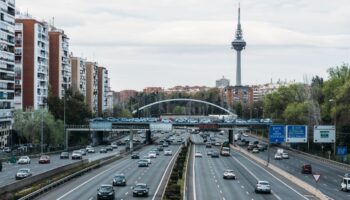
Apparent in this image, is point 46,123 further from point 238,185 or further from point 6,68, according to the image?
point 238,185

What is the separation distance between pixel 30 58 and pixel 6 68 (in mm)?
22086

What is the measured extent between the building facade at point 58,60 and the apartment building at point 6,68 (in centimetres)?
3886

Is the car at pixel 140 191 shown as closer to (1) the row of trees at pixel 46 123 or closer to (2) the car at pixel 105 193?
(2) the car at pixel 105 193

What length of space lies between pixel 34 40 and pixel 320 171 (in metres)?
83.4

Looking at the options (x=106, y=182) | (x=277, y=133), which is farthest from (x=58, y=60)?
(x=106, y=182)

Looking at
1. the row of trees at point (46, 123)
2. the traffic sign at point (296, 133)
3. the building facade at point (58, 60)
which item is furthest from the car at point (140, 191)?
the building facade at point (58, 60)

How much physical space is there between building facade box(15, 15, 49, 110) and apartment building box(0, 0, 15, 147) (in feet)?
43.1

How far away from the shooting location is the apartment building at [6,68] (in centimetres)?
12788

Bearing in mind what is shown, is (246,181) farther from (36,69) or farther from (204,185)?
(36,69)

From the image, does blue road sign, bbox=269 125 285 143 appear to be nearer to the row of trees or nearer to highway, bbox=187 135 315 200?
highway, bbox=187 135 315 200

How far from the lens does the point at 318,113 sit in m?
133

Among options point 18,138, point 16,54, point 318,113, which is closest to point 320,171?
point 318,113

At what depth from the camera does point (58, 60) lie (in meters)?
176

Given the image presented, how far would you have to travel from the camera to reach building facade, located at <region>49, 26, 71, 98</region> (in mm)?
174625
